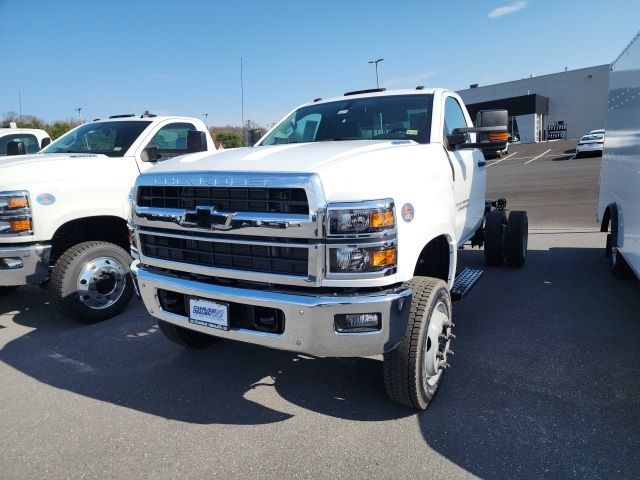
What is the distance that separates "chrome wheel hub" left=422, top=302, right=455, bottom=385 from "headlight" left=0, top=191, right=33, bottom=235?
12.1ft

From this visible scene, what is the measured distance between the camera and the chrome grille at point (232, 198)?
2590mm

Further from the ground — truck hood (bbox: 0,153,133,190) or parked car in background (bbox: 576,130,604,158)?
parked car in background (bbox: 576,130,604,158)

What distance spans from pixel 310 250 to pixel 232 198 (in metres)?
0.58

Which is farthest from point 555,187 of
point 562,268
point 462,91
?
point 462,91

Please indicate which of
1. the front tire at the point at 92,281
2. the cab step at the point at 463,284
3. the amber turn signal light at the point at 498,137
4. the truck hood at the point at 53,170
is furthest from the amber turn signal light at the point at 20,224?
the amber turn signal light at the point at 498,137

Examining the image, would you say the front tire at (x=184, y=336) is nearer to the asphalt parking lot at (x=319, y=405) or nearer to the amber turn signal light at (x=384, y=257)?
the asphalt parking lot at (x=319, y=405)

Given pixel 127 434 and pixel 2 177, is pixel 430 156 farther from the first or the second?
pixel 2 177

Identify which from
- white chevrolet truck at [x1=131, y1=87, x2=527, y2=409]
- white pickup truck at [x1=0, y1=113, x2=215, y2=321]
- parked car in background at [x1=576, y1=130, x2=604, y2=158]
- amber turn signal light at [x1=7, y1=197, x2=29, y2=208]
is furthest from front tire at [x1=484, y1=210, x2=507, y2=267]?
parked car in background at [x1=576, y1=130, x2=604, y2=158]

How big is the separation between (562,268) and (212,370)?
16.4ft

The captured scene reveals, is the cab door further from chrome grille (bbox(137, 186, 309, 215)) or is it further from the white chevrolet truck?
chrome grille (bbox(137, 186, 309, 215))

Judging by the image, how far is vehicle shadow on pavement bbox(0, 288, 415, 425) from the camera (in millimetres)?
3238

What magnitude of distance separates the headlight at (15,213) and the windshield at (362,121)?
2250 millimetres

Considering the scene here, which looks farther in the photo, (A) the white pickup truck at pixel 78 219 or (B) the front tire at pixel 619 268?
(B) the front tire at pixel 619 268

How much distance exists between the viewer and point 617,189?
5461 millimetres
